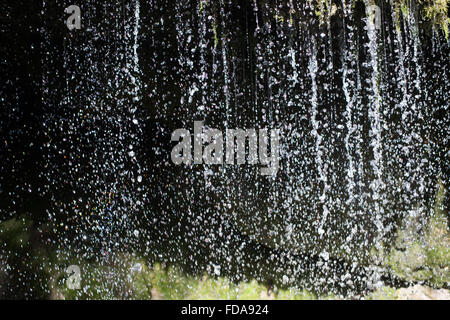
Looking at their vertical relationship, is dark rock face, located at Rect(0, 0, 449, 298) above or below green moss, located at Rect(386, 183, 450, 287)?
above

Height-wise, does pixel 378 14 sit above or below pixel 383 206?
above

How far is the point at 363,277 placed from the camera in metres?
3.68

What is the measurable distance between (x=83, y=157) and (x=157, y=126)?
718mm

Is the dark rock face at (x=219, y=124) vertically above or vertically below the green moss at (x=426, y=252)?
above

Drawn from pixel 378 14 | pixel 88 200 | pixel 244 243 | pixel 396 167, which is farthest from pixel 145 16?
pixel 396 167

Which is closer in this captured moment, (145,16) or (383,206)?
(145,16)

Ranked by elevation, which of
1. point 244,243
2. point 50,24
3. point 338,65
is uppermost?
point 50,24

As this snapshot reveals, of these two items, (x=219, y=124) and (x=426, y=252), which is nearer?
(x=219, y=124)

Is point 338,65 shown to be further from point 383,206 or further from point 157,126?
point 157,126

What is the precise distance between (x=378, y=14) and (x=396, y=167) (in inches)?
53.8

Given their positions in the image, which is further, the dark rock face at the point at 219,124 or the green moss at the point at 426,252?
the green moss at the point at 426,252

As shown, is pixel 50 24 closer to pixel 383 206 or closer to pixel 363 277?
pixel 383 206

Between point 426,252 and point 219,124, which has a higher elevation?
point 219,124

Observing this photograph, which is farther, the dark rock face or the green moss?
the green moss
